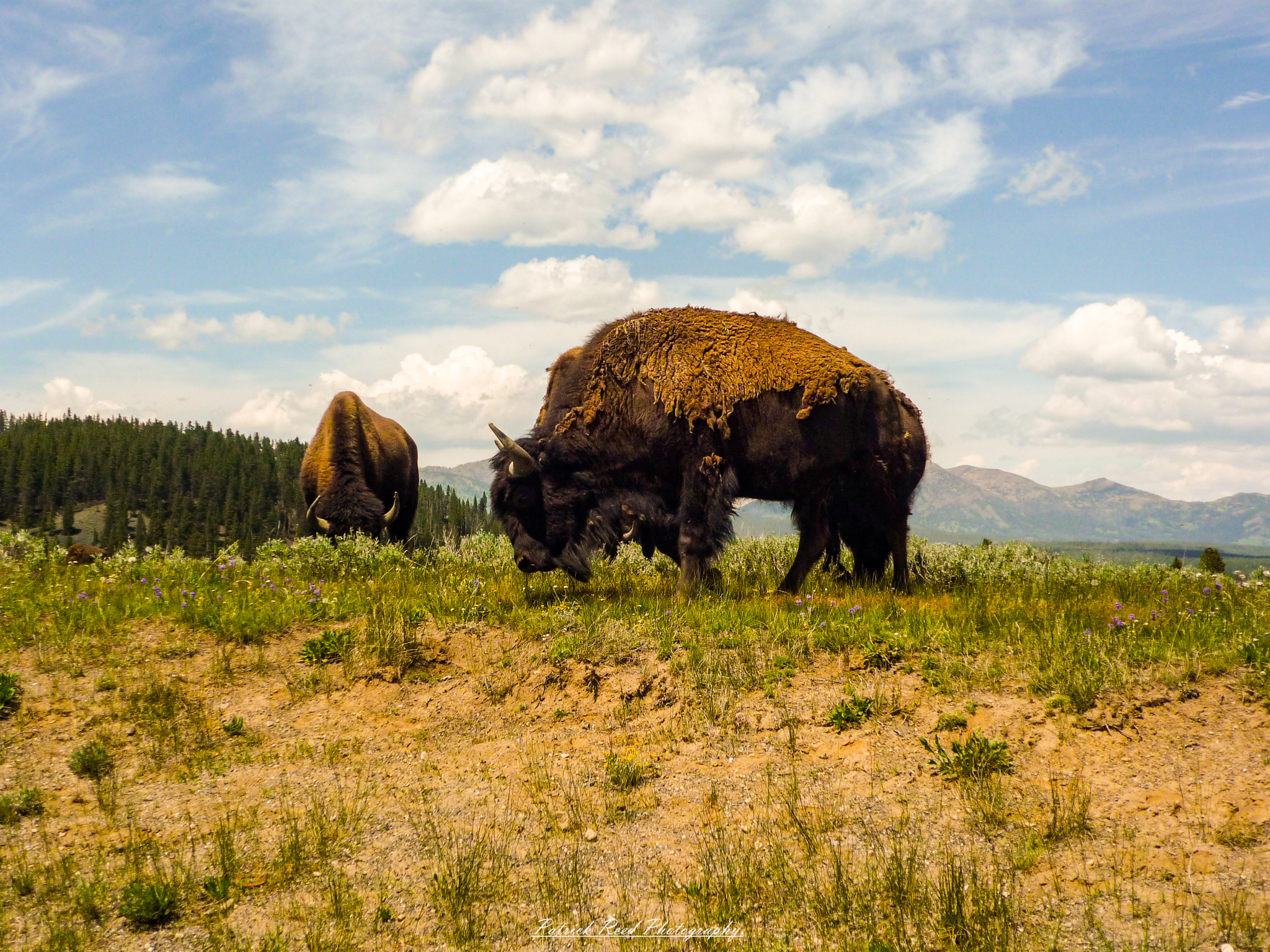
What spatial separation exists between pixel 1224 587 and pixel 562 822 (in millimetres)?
8582

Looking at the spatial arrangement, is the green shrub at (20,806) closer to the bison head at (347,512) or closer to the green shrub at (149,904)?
the green shrub at (149,904)

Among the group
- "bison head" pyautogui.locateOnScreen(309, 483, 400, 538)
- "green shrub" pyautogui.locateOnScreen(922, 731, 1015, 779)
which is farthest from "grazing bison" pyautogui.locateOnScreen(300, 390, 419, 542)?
"green shrub" pyautogui.locateOnScreen(922, 731, 1015, 779)

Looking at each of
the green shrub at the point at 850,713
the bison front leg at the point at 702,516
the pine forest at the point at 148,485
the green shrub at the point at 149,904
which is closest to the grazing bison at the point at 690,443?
the bison front leg at the point at 702,516

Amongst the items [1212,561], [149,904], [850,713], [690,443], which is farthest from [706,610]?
[1212,561]

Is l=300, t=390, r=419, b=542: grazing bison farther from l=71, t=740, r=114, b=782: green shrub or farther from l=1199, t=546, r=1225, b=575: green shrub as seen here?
l=1199, t=546, r=1225, b=575: green shrub

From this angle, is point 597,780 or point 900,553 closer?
point 597,780

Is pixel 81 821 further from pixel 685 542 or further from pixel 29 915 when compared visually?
pixel 685 542

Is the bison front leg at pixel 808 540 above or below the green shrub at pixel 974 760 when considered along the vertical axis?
above

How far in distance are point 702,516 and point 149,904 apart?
19.9ft

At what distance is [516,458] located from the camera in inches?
358

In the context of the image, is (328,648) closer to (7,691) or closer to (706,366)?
(7,691)

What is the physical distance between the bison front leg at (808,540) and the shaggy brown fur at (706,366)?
3.67 feet

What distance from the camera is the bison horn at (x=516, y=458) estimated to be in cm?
905

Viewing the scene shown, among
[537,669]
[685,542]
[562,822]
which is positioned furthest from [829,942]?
[685,542]
